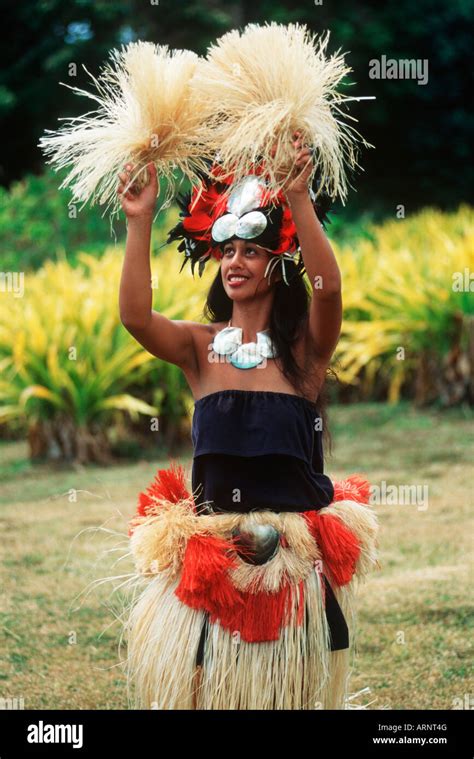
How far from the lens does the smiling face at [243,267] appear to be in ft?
8.75

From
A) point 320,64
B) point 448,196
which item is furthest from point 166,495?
point 448,196

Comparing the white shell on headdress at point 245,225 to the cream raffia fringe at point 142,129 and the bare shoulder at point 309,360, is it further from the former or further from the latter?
the bare shoulder at point 309,360

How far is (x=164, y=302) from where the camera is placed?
7383mm

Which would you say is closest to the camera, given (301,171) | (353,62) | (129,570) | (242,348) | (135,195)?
(301,171)

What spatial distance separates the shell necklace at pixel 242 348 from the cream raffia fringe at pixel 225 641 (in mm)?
378

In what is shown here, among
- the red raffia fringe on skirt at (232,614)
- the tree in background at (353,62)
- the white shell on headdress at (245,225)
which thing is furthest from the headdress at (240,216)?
the tree in background at (353,62)

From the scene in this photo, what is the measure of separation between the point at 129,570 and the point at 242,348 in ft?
7.47

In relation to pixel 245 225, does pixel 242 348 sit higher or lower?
lower

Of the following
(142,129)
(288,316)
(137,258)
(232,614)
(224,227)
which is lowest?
(232,614)

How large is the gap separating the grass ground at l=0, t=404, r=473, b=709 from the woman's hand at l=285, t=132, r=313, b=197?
2.87ft

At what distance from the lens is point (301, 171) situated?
246cm

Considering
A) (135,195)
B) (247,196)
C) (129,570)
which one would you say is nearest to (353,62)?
(129,570)

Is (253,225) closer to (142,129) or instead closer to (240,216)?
(240,216)

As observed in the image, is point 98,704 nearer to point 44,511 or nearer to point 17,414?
point 44,511
